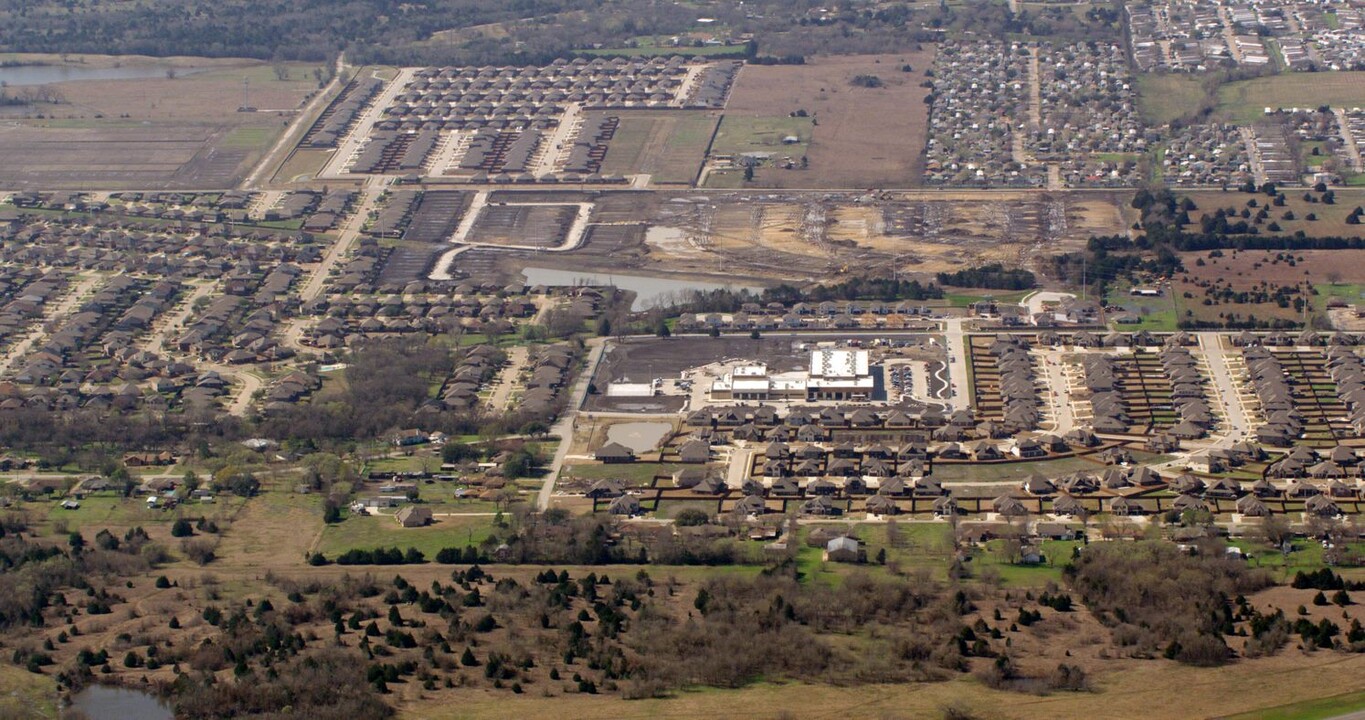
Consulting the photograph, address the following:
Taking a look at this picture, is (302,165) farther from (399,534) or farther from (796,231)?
(399,534)

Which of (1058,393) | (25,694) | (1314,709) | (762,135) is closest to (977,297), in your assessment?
(1058,393)

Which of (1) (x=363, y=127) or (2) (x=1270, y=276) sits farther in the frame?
(1) (x=363, y=127)

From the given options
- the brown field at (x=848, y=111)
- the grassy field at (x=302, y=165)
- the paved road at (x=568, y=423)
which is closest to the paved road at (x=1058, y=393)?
the paved road at (x=568, y=423)

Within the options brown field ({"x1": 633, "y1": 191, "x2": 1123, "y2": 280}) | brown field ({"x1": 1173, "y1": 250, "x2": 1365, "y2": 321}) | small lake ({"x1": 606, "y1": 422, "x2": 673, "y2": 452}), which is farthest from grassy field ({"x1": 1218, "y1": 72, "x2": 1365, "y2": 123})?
small lake ({"x1": 606, "y1": 422, "x2": 673, "y2": 452})

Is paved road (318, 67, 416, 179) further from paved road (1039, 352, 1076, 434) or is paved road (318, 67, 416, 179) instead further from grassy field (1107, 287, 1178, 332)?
paved road (1039, 352, 1076, 434)

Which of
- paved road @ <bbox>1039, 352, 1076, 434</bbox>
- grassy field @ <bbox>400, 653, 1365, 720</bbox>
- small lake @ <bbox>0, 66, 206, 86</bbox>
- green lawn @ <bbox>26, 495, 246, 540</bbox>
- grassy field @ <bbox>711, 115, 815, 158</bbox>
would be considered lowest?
grassy field @ <bbox>400, 653, 1365, 720</bbox>

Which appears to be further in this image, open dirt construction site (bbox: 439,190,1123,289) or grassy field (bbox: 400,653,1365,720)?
open dirt construction site (bbox: 439,190,1123,289)

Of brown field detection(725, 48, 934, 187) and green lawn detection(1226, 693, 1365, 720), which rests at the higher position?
brown field detection(725, 48, 934, 187)
